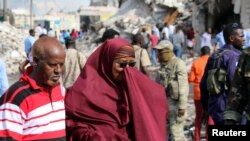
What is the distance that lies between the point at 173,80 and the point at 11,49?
23863 mm

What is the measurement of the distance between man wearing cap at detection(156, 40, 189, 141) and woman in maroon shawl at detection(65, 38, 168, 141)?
107 inches

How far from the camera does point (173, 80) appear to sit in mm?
6539

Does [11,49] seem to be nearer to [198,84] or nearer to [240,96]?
[198,84]

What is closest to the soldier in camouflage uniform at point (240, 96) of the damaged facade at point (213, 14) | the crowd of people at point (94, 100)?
the crowd of people at point (94, 100)

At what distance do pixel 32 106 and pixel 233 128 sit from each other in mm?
1568

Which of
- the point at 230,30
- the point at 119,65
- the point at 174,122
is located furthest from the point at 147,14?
the point at 119,65

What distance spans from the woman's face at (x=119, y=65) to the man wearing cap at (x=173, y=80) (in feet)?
9.16

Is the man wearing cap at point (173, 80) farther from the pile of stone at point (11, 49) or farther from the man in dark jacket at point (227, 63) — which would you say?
the pile of stone at point (11, 49)

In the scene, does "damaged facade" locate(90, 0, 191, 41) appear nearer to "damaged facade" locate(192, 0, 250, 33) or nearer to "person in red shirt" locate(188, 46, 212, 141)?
"damaged facade" locate(192, 0, 250, 33)

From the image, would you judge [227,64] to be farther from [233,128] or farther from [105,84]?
[105,84]

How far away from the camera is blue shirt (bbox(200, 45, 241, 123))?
216 inches

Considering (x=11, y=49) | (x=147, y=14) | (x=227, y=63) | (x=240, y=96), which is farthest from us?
(x=147, y=14)

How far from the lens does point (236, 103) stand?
412 cm

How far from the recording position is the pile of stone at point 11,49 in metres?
26.4
